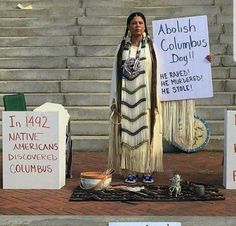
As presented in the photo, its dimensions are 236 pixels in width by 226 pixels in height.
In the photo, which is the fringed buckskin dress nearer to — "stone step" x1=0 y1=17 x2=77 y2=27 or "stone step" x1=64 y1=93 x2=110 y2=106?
"stone step" x1=64 y1=93 x2=110 y2=106

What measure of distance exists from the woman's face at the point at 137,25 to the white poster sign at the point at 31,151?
1.30 meters

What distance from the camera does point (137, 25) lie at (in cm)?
653

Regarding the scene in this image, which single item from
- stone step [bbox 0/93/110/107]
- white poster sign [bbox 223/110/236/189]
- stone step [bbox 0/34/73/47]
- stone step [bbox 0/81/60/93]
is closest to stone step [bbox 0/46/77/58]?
stone step [bbox 0/34/73/47]

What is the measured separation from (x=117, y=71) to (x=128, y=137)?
73cm

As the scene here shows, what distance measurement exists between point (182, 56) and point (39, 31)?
5.39m

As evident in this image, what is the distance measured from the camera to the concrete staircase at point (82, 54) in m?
Answer: 9.38

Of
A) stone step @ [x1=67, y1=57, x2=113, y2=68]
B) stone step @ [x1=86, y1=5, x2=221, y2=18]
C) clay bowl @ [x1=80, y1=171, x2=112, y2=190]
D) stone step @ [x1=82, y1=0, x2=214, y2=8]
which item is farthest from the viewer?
stone step @ [x1=82, y1=0, x2=214, y2=8]

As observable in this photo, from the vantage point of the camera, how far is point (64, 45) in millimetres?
11219

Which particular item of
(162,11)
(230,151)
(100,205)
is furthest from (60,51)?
(100,205)

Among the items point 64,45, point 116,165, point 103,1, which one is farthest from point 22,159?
point 103,1

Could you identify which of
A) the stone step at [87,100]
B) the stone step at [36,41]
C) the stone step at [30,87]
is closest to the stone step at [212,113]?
the stone step at [87,100]

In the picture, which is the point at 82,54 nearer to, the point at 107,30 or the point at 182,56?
the point at 107,30

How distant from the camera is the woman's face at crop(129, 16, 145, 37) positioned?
652 centimetres

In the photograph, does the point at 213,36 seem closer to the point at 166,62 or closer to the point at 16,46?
the point at 16,46
